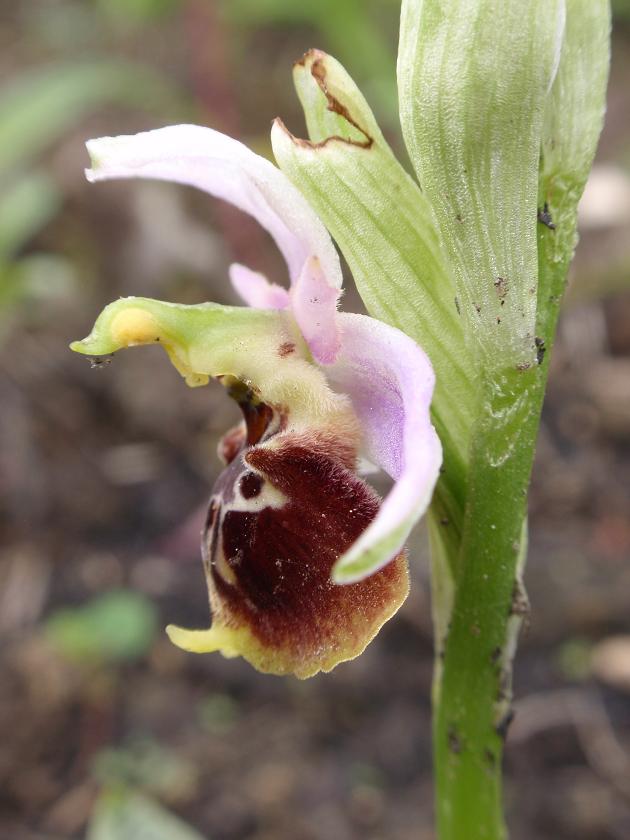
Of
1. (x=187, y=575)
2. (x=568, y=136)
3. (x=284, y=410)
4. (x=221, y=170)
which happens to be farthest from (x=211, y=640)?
(x=187, y=575)

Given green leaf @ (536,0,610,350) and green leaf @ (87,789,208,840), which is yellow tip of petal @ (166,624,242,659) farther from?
green leaf @ (87,789,208,840)

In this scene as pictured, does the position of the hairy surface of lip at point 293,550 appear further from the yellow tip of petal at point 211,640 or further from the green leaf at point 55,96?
the green leaf at point 55,96

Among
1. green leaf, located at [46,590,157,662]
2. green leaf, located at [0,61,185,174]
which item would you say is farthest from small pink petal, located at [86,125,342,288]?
green leaf, located at [0,61,185,174]

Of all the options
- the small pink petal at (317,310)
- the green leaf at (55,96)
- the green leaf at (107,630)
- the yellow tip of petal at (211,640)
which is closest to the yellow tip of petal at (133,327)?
the small pink petal at (317,310)

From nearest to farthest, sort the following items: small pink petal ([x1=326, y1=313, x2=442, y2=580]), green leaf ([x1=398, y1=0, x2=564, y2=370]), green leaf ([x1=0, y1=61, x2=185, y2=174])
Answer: small pink petal ([x1=326, y1=313, x2=442, y2=580])
green leaf ([x1=398, y1=0, x2=564, y2=370])
green leaf ([x1=0, y1=61, x2=185, y2=174])

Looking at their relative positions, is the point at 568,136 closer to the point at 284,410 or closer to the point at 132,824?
the point at 284,410

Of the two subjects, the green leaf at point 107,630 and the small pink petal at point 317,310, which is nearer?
the small pink petal at point 317,310

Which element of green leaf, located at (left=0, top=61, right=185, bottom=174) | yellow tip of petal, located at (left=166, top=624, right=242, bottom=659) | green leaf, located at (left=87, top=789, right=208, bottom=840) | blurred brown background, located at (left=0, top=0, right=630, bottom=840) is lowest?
blurred brown background, located at (left=0, top=0, right=630, bottom=840)
